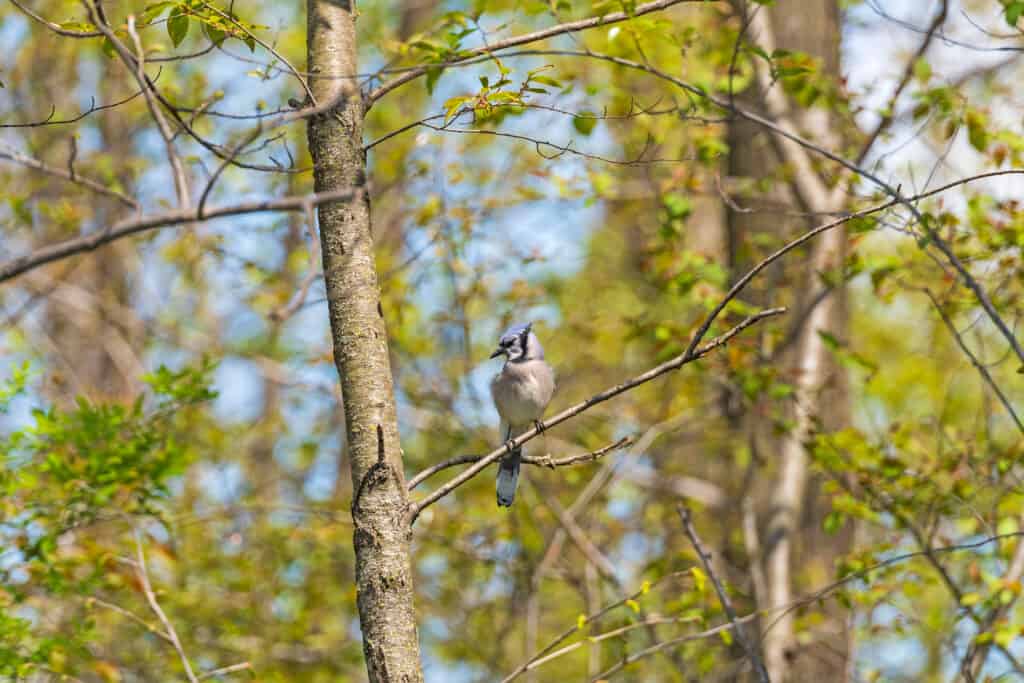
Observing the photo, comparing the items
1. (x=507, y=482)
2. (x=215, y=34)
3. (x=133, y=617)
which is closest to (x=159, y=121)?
(x=215, y=34)

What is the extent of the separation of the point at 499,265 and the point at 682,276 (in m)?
2.21

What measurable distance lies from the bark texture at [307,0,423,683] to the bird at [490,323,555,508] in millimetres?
3007

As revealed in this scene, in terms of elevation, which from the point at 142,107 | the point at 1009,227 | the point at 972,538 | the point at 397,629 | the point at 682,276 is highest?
the point at 142,107

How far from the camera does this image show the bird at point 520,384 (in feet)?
20.7

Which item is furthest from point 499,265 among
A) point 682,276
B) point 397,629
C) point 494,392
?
point 397,629

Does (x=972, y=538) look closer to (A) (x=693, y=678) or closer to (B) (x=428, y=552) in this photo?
(A) (x=693, y=678)

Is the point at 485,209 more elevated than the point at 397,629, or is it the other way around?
the point at 485,209

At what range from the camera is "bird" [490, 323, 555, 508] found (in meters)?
6.30

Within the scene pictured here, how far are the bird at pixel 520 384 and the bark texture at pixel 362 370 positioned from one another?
3.01 metres

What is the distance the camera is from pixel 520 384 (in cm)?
630

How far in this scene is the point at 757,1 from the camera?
4.28 m

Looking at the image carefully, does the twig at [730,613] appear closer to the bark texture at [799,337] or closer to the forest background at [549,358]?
the forest background at [549,358]

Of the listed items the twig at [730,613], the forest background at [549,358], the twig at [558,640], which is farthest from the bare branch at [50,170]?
the twig at [730,613]

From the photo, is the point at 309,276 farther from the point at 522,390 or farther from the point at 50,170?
the point at 522,390
